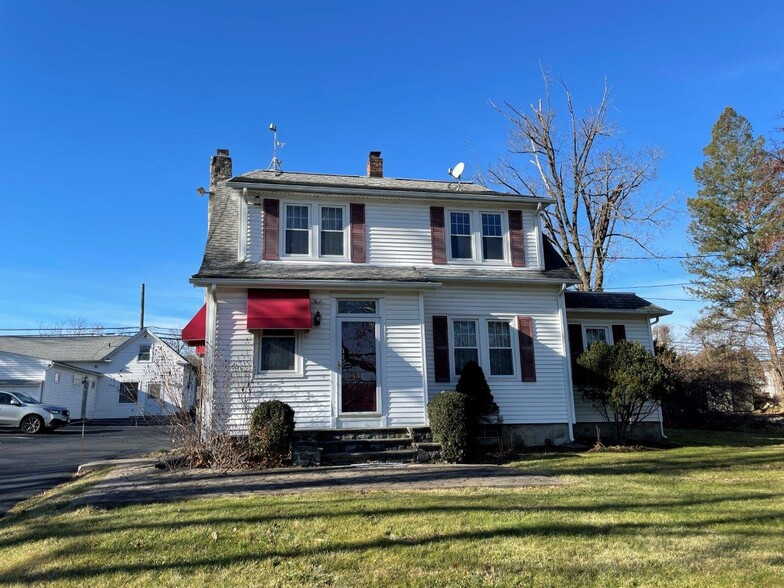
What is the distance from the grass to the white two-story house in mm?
4515

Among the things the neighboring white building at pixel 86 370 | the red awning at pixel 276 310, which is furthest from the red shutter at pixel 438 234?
the neighboring white building at pixel 86 370

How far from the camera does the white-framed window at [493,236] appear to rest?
13667 mm

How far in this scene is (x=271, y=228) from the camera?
12.5 m

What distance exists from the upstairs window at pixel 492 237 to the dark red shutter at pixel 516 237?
25 cm

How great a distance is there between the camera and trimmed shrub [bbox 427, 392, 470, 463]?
10344 mm

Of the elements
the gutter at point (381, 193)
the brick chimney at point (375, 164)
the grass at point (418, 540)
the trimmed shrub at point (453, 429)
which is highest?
the brick chimney at point (375, 164)

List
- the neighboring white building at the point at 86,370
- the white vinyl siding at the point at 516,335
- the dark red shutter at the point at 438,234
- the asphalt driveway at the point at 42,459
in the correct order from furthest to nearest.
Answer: the neighboring white building at the point at 86,370, the dark red shutter at the point at 438,234, the white vinyl siding at the point at 516,335, the asphalt driveway at the point at 42,459

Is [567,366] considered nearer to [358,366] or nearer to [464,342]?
[464,342]

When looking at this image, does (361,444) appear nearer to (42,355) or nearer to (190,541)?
(190,541)

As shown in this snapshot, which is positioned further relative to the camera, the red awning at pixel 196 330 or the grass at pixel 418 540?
the red awning at pixel 196 330

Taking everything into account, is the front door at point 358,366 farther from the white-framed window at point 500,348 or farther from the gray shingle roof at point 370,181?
the gray shingle roof at point 370,181

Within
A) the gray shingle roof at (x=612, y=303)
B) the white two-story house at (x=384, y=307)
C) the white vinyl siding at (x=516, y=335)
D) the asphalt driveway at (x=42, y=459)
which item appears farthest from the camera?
the gray shingle roof at (x=612, y=303)

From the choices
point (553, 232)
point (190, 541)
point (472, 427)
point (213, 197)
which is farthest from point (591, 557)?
point (553, 232)

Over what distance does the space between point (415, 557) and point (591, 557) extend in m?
1.44
